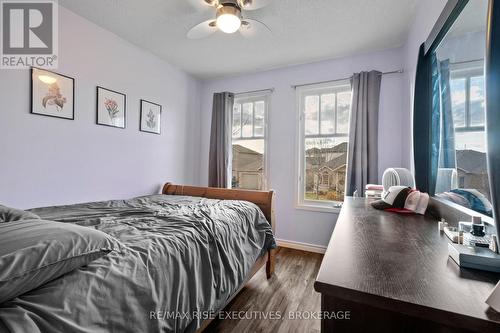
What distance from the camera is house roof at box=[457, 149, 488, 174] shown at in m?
0.89

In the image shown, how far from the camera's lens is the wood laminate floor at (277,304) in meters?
1.60

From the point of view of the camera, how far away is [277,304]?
6.09 feet

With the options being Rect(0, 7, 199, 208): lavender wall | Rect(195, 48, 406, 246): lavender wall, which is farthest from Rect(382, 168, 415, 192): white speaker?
Rect(0, 7, 199, 208): lavender wall

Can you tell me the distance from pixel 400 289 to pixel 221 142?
3233mm

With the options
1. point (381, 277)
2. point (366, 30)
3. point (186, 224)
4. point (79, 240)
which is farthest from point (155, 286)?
point (366, 30)

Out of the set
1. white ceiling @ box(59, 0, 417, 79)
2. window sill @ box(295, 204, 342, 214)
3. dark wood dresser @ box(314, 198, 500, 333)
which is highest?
white ceiling @ box(59, 0, 417, 79)

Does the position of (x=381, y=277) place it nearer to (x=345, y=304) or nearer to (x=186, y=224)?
(x=345, y=304)

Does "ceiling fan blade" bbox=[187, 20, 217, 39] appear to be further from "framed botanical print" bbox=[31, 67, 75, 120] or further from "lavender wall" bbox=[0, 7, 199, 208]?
"framed botanical print" bbox=[31, 67, 75, 120]

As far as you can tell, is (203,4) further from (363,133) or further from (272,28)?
(363,133)

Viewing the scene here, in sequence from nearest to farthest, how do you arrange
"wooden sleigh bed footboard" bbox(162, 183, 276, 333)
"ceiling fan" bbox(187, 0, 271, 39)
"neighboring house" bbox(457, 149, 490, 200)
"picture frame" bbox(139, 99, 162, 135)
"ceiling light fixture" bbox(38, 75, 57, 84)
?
"neighboring house" bbox(457, 149, 490, 200)
"ceiling fan" bbox(187, 0, 271, 39)
"ceiling light fixture" bbox(38, 75, 57, 84)
"wooden sleigh bed footboard" bbox(162, 183, 276, 333)
"picture frame" bbox(139, 99, 162, 135)

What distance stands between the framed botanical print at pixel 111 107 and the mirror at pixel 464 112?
289cm

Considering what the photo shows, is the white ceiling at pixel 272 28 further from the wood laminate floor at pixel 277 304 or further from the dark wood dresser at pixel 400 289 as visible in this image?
the wood laminate floor at pixel 277 304
